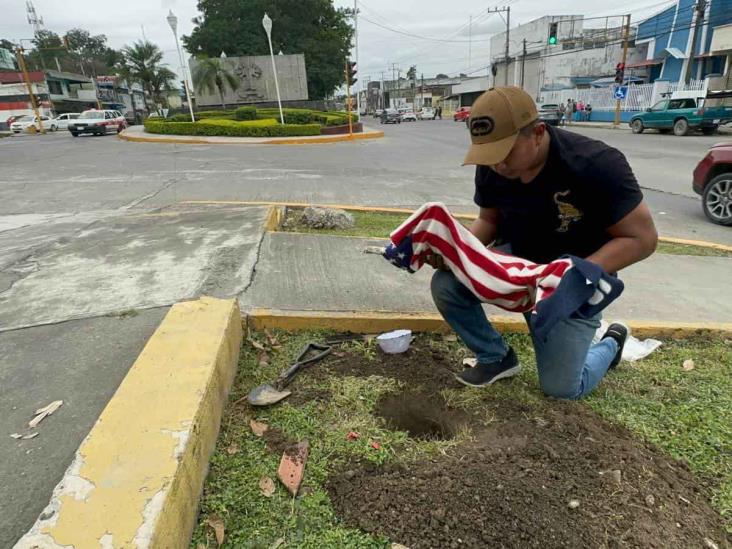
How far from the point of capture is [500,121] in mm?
1984

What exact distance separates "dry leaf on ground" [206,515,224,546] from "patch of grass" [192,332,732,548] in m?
0.02

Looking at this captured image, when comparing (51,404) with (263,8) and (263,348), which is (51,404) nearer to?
(263,348)

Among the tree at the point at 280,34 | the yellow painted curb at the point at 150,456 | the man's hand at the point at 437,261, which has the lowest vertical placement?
the yellow painted curb at the point at 150,456

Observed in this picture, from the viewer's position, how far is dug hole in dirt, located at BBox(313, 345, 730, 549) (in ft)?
5.32

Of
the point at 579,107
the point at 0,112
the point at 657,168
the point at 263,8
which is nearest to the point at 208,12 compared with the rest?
the point at 263,8

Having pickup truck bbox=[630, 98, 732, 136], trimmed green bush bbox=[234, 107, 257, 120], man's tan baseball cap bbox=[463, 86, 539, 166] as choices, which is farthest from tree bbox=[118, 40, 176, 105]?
man's tan baseball cap bbox=[463, 86, 539, 166]

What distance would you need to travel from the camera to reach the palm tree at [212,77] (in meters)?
31.8

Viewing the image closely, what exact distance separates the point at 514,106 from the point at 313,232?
137 inches

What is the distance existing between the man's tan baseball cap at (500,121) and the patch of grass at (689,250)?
4098mm

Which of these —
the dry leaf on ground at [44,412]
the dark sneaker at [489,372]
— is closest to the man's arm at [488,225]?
the dark sneaker at [489,372]

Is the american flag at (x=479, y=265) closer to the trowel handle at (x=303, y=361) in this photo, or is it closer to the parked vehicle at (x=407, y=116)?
the trowel handle at (x=303, y=361)

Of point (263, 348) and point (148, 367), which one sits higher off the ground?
point (148, 367)

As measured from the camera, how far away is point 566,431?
2.13 meters

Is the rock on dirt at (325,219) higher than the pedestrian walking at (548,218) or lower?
lower
